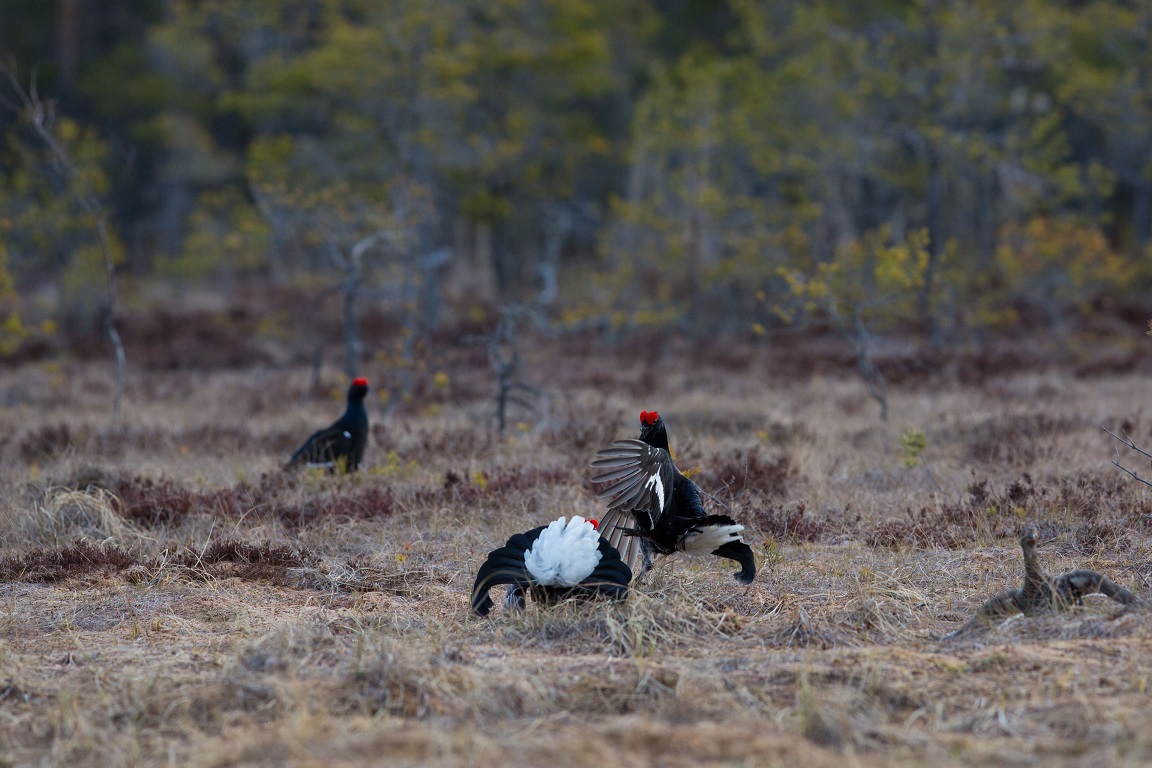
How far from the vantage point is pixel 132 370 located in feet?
49.2

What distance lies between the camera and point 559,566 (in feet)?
15.5

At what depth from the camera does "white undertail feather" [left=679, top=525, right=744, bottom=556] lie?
4.64 meters

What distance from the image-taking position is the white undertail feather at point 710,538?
4.64 m

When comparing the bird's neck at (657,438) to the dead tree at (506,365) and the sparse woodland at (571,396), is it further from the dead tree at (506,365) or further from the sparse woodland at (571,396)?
the dead tree at (506,365)

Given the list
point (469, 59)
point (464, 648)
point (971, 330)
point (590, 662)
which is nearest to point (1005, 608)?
point (590, 662)

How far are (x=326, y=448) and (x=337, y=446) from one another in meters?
0.08

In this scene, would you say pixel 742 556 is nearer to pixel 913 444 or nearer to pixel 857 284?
pixel 913 444

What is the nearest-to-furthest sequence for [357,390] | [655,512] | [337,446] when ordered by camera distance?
[655,512] → [337,446] → [357,390]

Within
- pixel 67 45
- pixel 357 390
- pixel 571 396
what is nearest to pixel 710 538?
pixel 357 390

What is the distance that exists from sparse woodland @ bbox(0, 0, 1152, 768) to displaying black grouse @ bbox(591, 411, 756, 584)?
0.24 meters

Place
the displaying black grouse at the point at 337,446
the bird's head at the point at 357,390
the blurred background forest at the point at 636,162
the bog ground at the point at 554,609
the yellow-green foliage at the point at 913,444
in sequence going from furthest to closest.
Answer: the blurred background forest at the point at 636,162
the bird's head at the point at 357,390
the displaying black grouse at the point at 337,446
the yellow-green foliage at the point at 913,444
the bog ground at the point at 554,609

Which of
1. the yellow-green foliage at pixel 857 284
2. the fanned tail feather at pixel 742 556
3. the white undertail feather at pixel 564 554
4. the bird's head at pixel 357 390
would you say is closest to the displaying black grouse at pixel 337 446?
the bird's head at pixel 357 390

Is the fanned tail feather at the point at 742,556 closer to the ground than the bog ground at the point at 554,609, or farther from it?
farther from it

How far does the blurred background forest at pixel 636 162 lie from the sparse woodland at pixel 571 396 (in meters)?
0.13
